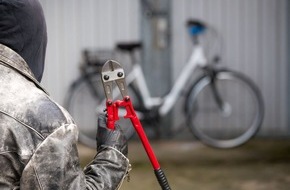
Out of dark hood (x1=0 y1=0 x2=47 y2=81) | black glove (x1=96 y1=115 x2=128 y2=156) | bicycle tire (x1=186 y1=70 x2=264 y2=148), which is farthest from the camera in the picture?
bicycle tire (x1=186 y1=70 x2=264 y2=148)

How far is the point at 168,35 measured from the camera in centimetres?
796

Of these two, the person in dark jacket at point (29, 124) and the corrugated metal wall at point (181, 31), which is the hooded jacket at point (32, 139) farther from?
the corrugated metal wall at point (181, 31)

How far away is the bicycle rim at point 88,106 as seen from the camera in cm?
768

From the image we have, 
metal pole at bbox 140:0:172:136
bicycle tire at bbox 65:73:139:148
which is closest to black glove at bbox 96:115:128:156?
bicycle tire at bbox 65:73:139:148

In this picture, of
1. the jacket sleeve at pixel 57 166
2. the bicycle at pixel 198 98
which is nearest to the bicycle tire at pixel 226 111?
the bicycle at pixel 198 98

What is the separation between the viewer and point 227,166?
7.22 m

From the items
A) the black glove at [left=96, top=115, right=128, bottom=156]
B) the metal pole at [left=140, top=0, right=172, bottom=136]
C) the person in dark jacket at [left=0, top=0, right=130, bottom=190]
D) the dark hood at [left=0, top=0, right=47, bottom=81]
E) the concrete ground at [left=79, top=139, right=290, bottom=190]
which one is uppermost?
the dark hood at [left=0, top=0, right=47, bottom=81]

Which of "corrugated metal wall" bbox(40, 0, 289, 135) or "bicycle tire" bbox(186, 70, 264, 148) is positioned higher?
"corrugated metal wall" bbox(40, 0, 289, 135)

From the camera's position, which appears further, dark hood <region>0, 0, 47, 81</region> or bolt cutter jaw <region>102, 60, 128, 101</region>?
bolt cutter jaw <region>102, 60, 128, 101</region>

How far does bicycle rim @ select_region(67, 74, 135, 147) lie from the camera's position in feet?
25.2

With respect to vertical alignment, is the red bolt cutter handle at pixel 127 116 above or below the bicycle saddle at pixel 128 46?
above

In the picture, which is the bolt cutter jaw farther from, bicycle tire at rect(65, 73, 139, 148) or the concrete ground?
bicycle tire at rect(65, 73, 139, 148)

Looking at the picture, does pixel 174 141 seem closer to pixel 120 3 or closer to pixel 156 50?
pixel 156 50

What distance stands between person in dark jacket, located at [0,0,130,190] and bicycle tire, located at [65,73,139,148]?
5313 millimetres
